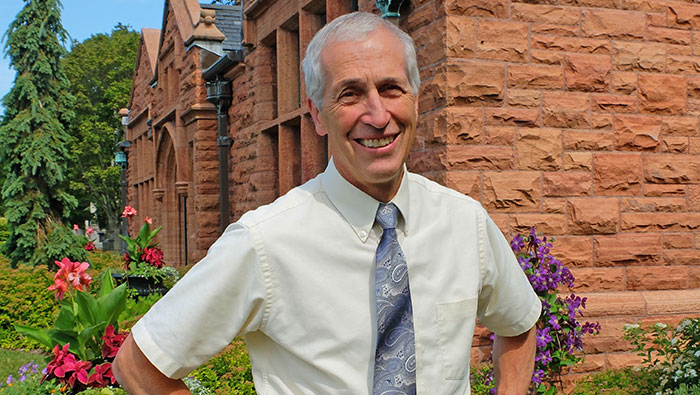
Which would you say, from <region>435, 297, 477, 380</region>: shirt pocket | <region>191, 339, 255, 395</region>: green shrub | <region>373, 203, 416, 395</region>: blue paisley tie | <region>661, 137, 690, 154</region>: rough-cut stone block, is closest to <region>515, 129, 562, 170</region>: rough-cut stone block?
<region>661, 137, 690, 154</region>: rough-cut stone block

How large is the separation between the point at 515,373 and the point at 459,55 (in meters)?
3.54

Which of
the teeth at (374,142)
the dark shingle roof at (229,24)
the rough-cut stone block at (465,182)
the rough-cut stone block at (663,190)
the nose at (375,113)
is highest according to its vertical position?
the dark shingle roof at (229,24)

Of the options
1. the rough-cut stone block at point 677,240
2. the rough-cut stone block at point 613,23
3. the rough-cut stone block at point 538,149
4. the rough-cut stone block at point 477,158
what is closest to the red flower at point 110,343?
the rough-cut stone block at point 477,158

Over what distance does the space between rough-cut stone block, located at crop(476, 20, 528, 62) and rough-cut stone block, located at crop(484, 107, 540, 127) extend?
40 cm

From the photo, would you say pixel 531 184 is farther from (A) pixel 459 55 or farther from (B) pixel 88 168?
(B) pixel 88 168

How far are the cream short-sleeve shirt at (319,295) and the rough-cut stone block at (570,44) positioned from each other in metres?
3.95

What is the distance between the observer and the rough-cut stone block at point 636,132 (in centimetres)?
579

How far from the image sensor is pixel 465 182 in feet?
17.3

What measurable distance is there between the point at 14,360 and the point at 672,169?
8.21 metres

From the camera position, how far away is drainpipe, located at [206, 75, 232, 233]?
11594 millimetres

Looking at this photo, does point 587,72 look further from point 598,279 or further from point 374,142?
point 374,142

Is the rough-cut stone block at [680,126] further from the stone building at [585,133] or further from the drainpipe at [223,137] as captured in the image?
the drainpipe at [223,137]

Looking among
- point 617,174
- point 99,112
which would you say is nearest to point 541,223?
point 617,174

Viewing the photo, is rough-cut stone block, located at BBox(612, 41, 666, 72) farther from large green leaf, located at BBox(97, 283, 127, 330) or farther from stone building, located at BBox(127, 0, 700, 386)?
large green leaf, located at BBox(97, 283, 127, 330)
